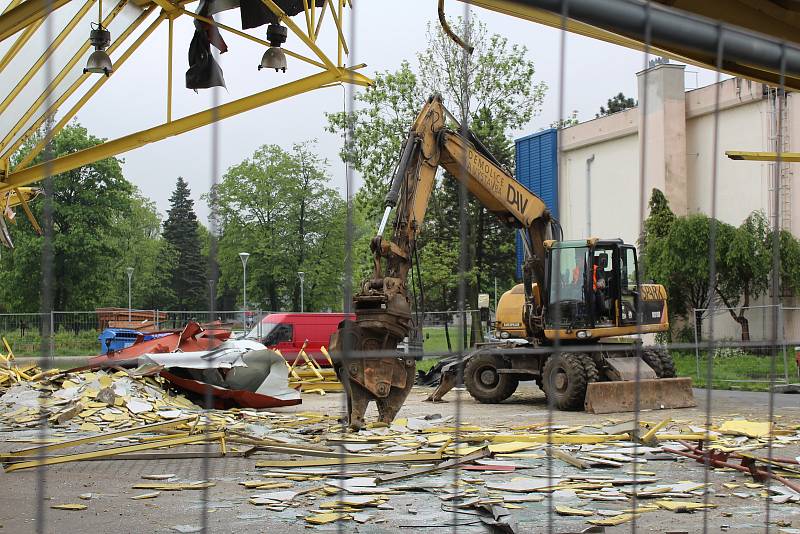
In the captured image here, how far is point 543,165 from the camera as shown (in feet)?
8.86

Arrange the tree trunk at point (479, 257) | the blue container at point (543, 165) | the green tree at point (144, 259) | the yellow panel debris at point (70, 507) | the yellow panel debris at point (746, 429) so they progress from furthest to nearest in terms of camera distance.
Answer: the yellow panel debris at point (746, 429) → the yellow panel debris at point (70, 507) → the tree trunk at point (479, 257) → the blue container at point (543, 165) → the green tree at point (144, 259)

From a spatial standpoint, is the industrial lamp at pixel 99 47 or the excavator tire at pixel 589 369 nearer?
the industrial lamp at pixel 99 47

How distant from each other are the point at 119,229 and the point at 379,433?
8126mm

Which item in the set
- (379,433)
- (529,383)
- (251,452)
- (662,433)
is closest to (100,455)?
(251,452)

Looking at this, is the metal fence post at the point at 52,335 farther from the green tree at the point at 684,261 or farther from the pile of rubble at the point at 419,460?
the green tree at the point at 684,261

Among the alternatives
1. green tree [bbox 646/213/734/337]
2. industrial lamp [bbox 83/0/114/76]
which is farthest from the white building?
industrial lamp [bbox 83/0/114/76]

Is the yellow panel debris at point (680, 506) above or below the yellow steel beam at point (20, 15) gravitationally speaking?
below

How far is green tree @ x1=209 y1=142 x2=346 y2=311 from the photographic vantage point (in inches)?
61.3

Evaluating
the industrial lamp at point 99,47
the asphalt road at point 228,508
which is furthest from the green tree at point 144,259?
the industrial lamp at point 99,47

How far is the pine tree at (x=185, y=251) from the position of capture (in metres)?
1.48

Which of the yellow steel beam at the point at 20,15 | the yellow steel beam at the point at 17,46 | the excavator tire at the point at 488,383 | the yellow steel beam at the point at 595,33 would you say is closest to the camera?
the yellow steel beam at the point at 595,33

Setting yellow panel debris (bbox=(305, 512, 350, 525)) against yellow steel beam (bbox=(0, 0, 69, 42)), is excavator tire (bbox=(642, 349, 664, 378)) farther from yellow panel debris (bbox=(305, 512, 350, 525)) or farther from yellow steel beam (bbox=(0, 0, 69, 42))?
yellow steel beam (bbox=(0, 0, 69, 42))

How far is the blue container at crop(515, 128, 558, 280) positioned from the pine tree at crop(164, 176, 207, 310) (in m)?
0.92

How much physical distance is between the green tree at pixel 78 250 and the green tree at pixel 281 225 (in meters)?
0.27
